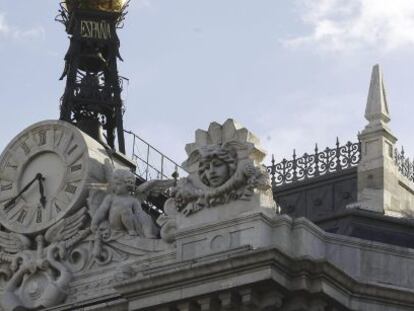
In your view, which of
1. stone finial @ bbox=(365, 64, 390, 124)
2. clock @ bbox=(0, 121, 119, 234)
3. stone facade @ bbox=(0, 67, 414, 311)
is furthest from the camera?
stone finial @ bbox=(365, 64, 390, 124)

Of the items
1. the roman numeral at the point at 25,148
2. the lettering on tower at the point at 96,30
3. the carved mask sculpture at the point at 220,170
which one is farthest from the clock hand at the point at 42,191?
the lettering on tower at the point at 96,30

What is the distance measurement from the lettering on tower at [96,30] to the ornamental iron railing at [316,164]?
12.4 metres

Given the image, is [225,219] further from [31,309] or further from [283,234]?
[31,309]

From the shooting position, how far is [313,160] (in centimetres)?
6178

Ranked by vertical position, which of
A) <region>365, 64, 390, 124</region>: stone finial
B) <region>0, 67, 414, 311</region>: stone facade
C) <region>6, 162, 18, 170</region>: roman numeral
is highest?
<region>365, 64, 390, 124</region>: stone finial

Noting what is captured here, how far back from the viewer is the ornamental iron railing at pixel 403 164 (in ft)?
204

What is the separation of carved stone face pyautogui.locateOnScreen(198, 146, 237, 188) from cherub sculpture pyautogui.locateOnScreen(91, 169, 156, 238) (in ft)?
10.0

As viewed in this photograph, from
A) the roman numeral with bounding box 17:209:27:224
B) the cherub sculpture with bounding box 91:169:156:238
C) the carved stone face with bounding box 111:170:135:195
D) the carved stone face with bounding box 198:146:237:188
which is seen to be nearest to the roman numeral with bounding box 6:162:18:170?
the roman numeral with bounding box 17:209:27:224

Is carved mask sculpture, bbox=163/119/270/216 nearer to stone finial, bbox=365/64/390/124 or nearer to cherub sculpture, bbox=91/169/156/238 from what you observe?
cherub sculpture, bbox=91/169/156/238

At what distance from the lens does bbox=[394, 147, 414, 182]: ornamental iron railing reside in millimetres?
62312

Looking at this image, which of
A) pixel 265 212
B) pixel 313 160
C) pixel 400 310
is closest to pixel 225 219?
pixel 265 212

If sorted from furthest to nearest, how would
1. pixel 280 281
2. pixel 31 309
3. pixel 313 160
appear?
pixel 313 160 < pixel 31 309 < pixel 280 281

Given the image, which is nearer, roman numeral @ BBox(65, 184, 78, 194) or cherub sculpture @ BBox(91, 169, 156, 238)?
cherub sculpture @ BBox(91, 169, 156, 238)

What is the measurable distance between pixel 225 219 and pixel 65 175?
6041 mm
